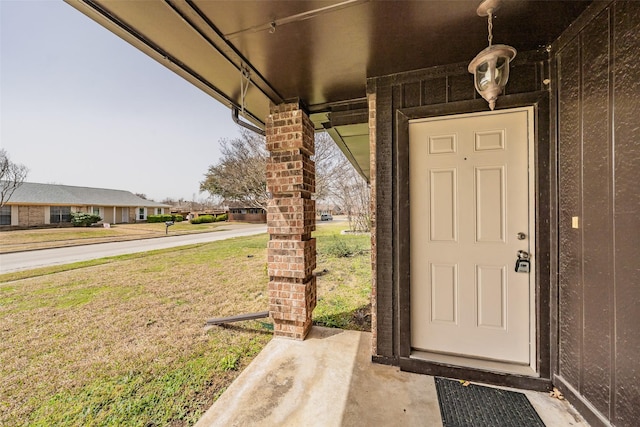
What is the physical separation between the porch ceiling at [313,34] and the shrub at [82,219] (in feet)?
83.9

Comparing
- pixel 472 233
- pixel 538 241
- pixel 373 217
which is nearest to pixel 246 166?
pixel 373 217

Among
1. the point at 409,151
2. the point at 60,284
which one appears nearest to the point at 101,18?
the point at 409,151

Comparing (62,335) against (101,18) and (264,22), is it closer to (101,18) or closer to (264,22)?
(101,18)

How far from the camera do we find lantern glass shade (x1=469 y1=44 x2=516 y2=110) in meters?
1.36

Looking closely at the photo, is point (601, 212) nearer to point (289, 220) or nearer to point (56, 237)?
point (289, 220)

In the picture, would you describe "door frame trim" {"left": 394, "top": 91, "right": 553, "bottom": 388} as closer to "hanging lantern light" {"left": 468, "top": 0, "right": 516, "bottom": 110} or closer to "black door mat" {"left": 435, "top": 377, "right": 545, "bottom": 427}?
"black door mat" {"left": 435, "top": 377, "right": 545, "bottom": 427}

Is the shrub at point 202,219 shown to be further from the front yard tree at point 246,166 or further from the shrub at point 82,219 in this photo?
the front yard tree at point 246,166

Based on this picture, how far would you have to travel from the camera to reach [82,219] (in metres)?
19.7

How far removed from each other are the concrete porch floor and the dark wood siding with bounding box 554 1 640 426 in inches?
15.0

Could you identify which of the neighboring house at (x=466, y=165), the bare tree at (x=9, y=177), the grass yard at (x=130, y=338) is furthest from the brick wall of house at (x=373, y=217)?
the bare tree at (x=9, y=177)

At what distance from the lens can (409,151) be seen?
2.24m

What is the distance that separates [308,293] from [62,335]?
10.8 feet

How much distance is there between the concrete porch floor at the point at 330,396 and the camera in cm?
164

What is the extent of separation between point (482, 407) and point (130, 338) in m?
3.76
